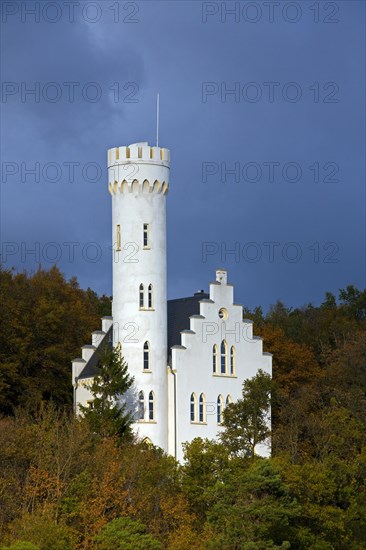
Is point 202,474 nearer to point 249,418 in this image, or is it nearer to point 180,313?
point 249,418

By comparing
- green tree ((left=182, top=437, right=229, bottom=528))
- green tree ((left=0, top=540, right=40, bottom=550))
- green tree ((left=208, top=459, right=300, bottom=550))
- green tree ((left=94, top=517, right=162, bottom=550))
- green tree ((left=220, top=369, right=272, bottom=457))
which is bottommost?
green tree ((left=0, top=540, right=40, bottom=550))

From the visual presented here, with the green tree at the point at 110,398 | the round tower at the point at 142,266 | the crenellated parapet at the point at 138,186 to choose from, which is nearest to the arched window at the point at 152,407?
the round tower at the point at 142,266

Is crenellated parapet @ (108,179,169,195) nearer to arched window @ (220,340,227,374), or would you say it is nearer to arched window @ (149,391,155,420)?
arched window @ (220,340,227,374)

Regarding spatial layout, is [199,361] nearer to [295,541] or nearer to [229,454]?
[229,454]

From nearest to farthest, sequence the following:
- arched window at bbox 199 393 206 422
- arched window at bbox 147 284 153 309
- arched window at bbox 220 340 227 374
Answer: arched window at bbox 199 393 206 422 → arched window at bbox 147 284 153 309 → arched window at bbox 220 340 227 374

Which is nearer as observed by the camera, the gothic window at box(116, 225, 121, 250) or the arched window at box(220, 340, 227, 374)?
the gothic window at box(116, 225, 121, 250)

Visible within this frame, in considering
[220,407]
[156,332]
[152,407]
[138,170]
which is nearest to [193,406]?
[220,407]

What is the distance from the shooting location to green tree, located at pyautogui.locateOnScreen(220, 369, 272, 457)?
8619 centimetres

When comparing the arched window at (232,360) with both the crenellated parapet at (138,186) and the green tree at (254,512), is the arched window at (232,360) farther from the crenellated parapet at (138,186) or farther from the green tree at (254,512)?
the green tree at (254,512)

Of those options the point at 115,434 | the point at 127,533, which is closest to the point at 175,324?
the point at 115,434

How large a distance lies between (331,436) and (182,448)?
8.68m

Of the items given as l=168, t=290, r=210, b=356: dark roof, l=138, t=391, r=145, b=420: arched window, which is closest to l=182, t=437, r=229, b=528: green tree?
l=138, t=391, r=145, b=420: arched window

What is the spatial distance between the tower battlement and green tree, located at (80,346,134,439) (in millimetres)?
10103

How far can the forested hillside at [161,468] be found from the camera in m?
68.9
